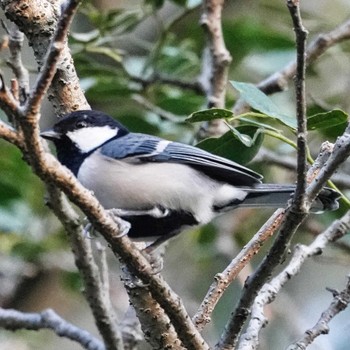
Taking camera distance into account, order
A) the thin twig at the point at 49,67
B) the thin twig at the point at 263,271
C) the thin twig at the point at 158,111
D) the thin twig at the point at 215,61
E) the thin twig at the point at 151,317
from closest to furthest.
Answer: the thin twig at the point at 49,67
the thin twig at the point at 263,271
the thin twig at the point at 151,317
the thin twig at the point at 215,61
the thin twig at the point at 158,111

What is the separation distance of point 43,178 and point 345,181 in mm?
1415

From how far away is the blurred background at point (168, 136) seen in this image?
250 cm

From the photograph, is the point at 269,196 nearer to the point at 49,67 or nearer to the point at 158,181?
the point at 158,181

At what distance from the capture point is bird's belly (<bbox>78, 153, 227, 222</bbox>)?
172cm

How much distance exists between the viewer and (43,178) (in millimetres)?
1130

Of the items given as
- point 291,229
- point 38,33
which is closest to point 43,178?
point 291,229

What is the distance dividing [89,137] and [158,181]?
236 millimetres

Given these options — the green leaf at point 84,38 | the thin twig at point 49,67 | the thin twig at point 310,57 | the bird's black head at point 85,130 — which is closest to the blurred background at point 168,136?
the green leaf at point 84,38

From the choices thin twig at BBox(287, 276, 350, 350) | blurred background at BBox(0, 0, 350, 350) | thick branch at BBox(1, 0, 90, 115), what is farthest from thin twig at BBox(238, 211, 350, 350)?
thick branch at BBox(1, 0, 90, 115)

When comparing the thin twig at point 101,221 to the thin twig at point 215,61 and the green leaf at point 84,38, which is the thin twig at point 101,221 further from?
the green leaf at point 84,38

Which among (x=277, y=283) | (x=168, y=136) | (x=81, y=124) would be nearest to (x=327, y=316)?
(x=277, y=283)

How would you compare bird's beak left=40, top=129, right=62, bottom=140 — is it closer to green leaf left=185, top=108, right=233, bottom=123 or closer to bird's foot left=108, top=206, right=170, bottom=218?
bird's foot left=108, top=206, right=170, bottom=218

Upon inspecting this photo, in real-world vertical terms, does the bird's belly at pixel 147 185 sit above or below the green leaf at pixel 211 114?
below

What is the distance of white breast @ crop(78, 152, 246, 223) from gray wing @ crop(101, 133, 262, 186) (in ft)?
0.05
